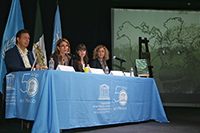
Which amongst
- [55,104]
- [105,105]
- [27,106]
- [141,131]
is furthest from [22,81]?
[141,131]

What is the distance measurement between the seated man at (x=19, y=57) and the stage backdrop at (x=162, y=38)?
420 cm

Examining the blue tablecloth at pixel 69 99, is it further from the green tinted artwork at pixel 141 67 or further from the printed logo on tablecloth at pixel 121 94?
the green tinted artwork at pixel 141 67

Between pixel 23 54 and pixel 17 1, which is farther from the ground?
pixel 17 1

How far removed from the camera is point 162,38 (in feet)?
22.6

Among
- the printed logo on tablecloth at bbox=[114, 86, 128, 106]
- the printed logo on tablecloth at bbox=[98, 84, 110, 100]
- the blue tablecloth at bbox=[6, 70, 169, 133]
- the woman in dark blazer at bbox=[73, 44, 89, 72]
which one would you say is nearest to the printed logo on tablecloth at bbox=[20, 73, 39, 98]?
the blue tablecloth at bbox=[6, 70, 169, 133]

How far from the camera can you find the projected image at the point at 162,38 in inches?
268

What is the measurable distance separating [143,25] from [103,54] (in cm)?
365

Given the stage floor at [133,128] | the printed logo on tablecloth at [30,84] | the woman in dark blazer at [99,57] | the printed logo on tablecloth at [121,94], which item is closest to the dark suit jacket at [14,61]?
the printed logo on tablecloth at [30,84]

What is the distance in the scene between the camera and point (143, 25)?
691cm

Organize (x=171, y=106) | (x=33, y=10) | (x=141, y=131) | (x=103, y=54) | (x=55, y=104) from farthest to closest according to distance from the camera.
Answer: (x=171, y=106), (x=33, y=10), (x=103, y=54), (x=141, y=131), (x=55, y=104)

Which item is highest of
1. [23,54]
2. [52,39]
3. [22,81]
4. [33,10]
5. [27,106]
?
[33,10]

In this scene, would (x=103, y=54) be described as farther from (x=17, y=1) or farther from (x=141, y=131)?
(x=17, y=1)

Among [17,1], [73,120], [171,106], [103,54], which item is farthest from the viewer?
[171,106]

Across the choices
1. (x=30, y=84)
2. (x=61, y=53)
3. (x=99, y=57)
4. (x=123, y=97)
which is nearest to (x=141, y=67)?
(x=99, y=57)
